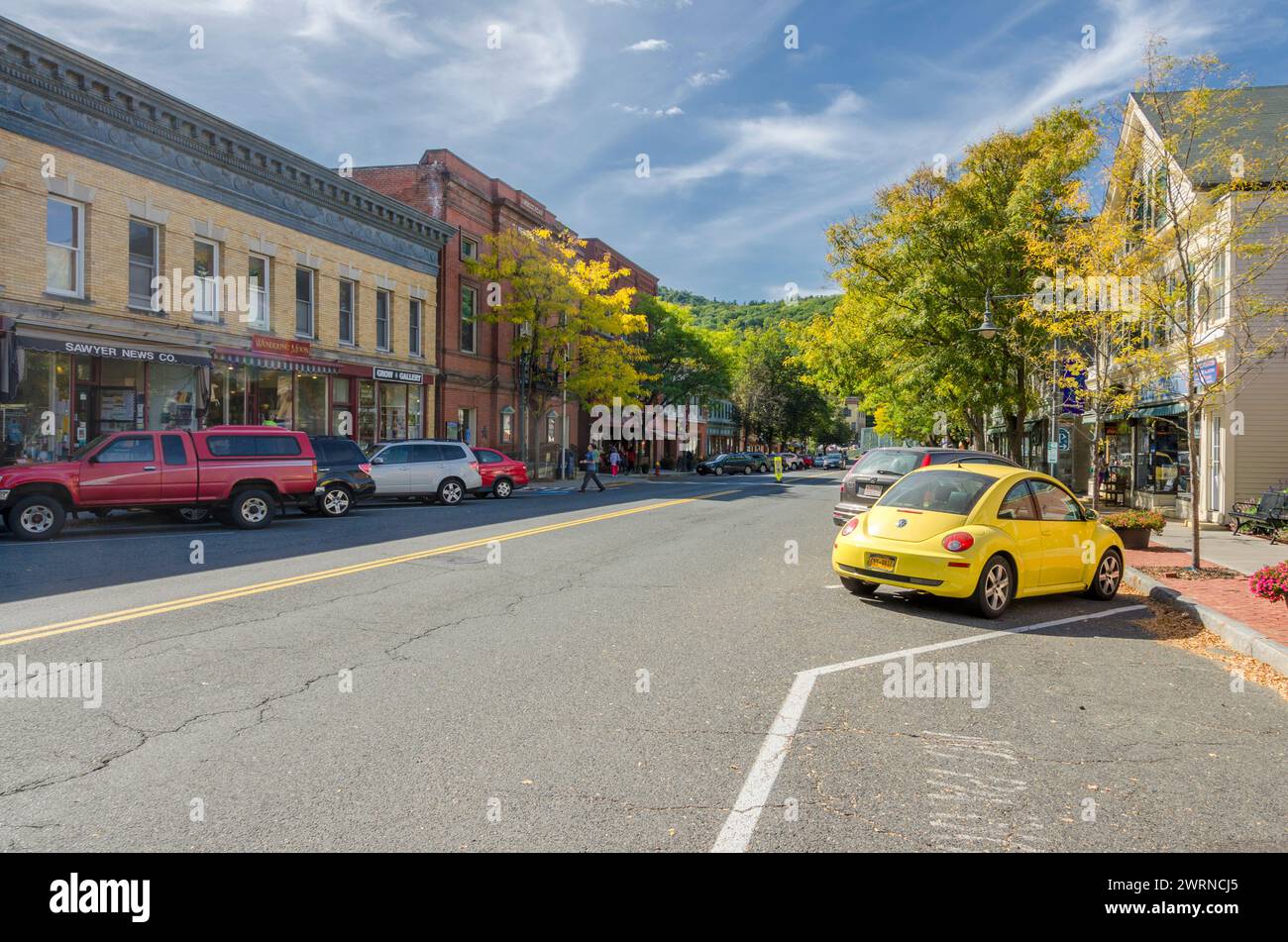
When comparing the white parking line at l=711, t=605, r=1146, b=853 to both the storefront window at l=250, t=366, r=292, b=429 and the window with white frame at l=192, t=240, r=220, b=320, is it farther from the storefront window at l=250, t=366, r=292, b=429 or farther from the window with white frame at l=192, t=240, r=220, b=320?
the storefront window at l=250, t=366, r=292, b=429

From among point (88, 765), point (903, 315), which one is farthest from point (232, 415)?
point (88, 765)

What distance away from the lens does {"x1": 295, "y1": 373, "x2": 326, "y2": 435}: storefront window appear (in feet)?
85.4

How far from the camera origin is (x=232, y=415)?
23.6 metres

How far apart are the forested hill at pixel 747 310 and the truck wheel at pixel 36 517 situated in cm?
8044

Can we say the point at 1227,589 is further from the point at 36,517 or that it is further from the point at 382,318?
the point at 382,318

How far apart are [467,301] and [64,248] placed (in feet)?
60.7

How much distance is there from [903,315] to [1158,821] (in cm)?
2201

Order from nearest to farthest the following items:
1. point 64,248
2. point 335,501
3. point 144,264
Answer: point 64,248
point 335,501
point 144,264

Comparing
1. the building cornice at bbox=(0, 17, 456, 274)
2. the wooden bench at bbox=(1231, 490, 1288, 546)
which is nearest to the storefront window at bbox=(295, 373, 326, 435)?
the building cornice at bbox=(0, 17, 456, 274)

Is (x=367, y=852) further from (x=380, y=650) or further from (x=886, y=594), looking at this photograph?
(x=886, y=594)

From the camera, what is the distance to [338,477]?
19.3 m

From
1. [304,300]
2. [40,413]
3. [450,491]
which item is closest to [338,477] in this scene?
[450,491]

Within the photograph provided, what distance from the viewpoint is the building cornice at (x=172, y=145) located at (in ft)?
58.7

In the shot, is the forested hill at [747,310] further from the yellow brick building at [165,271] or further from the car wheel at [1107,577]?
the car wheel at [1107,577]
